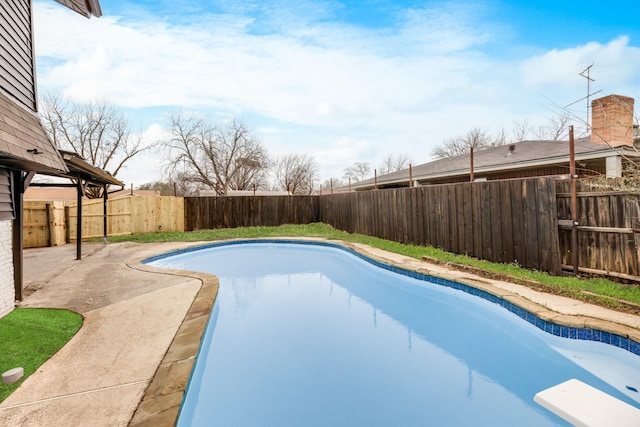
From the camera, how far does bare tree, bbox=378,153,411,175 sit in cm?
3269

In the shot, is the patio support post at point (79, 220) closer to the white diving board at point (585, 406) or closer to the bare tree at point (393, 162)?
the white diving board at point (585, 406)

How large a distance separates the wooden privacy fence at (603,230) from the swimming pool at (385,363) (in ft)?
4.74

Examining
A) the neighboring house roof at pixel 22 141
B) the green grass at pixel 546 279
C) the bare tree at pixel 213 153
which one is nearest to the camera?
the neighboring house roof at pixel 22 141

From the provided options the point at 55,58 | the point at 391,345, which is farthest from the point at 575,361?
the point at 55,58

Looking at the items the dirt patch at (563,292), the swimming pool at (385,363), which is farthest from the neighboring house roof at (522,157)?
the swimming pool at (385,363)

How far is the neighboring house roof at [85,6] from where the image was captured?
527cm

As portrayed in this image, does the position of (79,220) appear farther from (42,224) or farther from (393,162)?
(393,162)

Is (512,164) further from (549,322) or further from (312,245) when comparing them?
(549,322)

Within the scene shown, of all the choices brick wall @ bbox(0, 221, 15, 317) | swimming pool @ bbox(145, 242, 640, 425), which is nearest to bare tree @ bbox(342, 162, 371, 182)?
swimming pool @ bbox(145, 242, 640, 425)

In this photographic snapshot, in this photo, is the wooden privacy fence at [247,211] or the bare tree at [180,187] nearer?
the wooden privacy fence at [247,211]

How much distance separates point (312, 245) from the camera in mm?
9359

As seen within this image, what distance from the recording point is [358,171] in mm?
35562

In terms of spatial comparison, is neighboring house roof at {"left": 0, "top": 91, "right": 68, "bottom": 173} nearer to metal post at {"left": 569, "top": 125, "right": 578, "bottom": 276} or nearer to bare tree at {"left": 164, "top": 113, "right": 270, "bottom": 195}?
metal post at {"left": 569, "top": 125, "right": 578, "bottom": 276}

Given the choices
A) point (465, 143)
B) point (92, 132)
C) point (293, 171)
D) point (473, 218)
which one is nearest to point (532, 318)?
point (473, 218)
